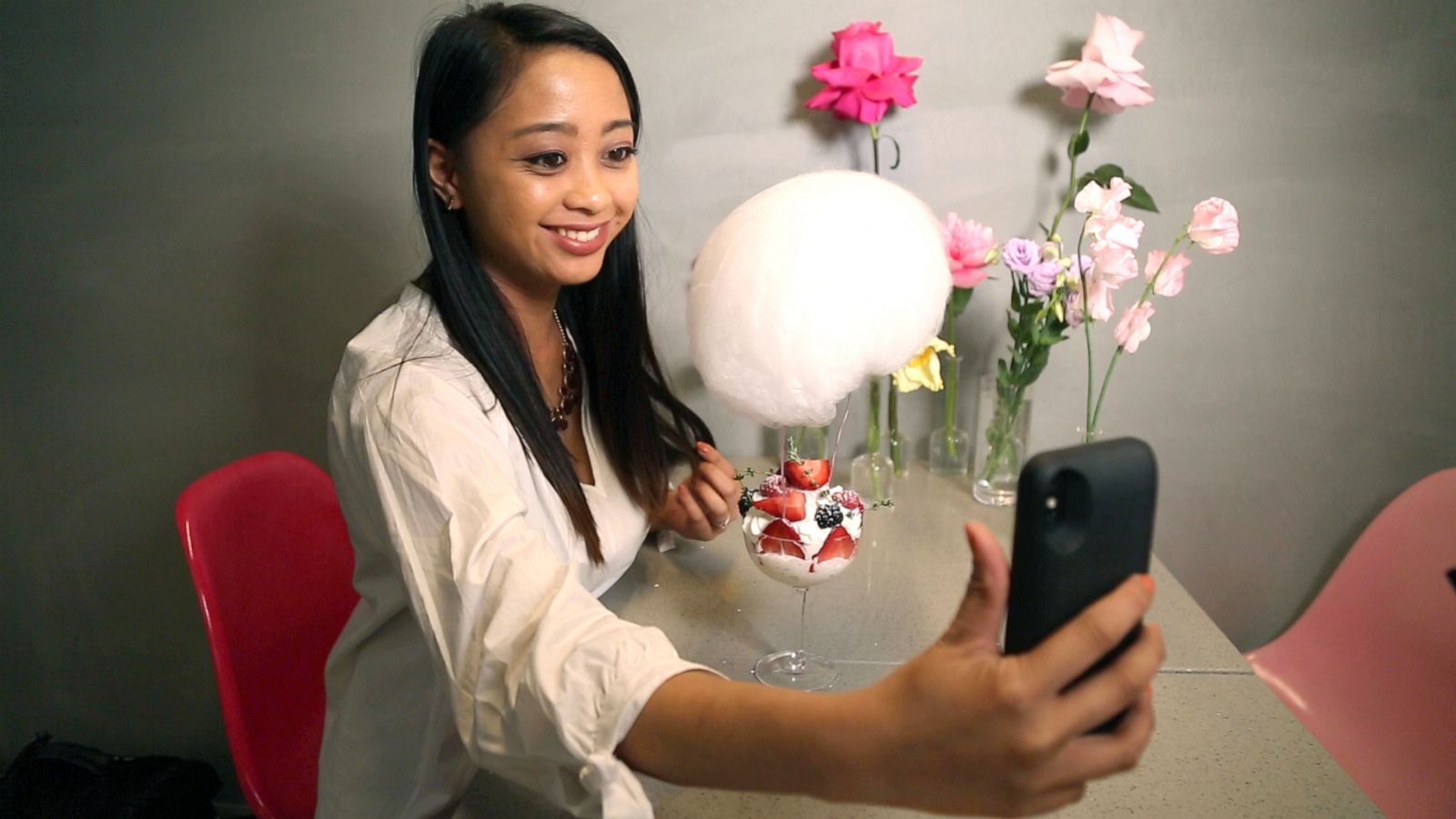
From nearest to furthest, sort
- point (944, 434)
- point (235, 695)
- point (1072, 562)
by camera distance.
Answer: point (1072, 562) → point (235, 695) → point (944, 434)

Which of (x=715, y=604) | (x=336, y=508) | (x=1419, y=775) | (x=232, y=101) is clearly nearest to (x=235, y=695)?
(x=336, y=508)

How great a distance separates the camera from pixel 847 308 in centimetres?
82

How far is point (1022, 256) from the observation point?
1107mm

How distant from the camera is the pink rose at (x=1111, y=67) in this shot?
1.19 m

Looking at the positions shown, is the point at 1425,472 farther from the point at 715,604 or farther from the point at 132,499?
the point at 132,499

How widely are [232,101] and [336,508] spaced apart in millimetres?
689

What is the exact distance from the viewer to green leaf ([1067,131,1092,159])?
1.25m

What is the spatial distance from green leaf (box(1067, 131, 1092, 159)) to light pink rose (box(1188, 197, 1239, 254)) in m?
0.25

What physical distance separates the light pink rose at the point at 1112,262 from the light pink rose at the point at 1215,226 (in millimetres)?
80

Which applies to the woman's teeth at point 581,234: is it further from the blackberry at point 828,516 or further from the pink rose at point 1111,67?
the pink rose at point 1111,67

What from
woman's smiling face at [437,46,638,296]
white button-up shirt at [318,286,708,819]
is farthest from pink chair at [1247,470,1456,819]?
woman's smiling face at [437,46,638,296]

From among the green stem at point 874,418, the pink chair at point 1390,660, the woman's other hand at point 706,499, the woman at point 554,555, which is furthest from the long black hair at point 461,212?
the pink chair at point 1390,660

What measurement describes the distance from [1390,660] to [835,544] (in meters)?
0.83

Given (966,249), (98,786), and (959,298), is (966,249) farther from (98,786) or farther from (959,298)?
(98,786)
